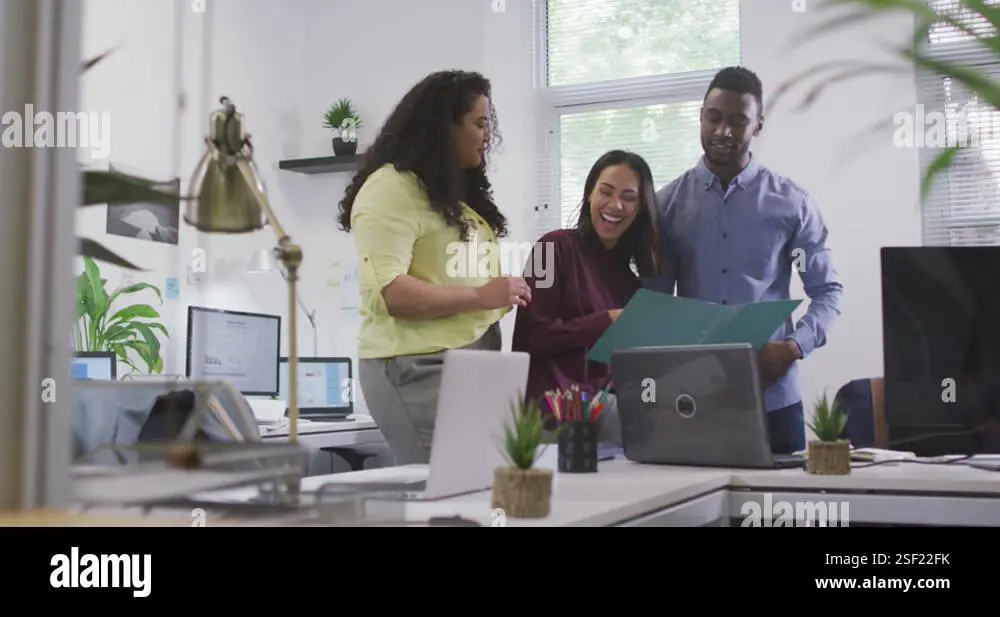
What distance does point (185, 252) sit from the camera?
109cm

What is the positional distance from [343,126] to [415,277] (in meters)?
3.26

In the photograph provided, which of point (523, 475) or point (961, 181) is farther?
point (961, 181)

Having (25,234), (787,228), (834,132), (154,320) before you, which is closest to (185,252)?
(25,234)

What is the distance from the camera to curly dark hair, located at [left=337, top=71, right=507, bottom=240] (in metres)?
1.87

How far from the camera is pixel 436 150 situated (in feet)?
6.36

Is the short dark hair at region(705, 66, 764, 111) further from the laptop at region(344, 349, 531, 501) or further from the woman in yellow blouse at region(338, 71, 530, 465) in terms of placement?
the laptop at region(344, 349, 531, 501)

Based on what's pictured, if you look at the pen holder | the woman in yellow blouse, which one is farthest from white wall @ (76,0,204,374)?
the pen holder

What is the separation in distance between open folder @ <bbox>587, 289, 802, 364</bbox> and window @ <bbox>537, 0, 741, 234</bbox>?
276 centimetres

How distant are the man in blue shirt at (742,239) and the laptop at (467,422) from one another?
45.9 inches

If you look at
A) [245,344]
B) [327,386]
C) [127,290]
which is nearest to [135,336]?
[245,344]

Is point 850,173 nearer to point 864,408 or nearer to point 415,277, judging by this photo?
point 864,408

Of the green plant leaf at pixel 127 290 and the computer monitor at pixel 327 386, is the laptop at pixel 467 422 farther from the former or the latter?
the computer monitor at pixel 327 386

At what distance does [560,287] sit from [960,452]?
0.92 metres

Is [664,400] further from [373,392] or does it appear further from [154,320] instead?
[154,320]
